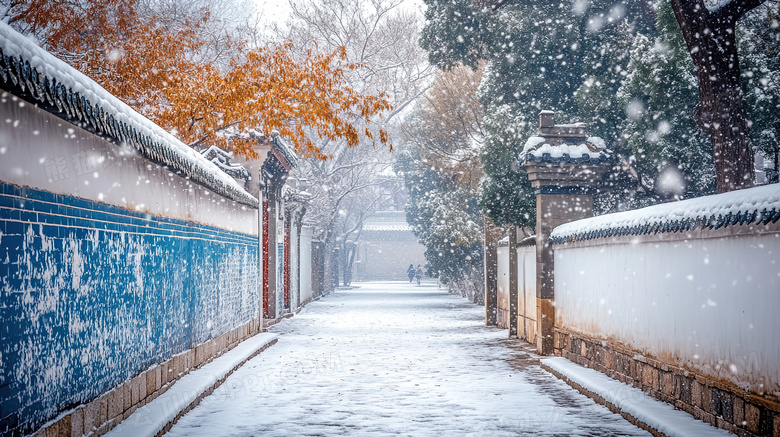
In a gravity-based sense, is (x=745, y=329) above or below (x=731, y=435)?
above

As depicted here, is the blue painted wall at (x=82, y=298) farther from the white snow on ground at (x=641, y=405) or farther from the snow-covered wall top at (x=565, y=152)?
the snow-covered wall top at (x=565, y=152)

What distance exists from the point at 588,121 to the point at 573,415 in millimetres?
11217

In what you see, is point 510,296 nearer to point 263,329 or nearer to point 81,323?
point 263,329

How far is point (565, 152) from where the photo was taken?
1379 centimetres

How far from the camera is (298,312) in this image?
27.3 meters

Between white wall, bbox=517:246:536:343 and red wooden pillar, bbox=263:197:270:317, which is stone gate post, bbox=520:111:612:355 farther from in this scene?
red wooden pillar, bbox=263:197:270:317

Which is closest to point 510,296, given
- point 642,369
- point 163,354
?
point 642,369

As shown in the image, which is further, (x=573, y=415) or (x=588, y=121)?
(x=588, y=121)

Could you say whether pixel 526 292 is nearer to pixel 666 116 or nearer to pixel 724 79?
pixel 666 116

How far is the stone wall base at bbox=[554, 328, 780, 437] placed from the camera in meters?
6.35

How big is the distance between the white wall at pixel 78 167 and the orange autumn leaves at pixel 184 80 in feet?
19.0

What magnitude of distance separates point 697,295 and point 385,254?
223 feet

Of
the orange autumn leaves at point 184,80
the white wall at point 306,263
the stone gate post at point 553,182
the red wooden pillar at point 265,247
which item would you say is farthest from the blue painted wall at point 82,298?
the white wall at point 306,263

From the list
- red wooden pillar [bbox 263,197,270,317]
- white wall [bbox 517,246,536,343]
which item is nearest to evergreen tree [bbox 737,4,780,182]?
white wall [bbox 517,246,536,343]
